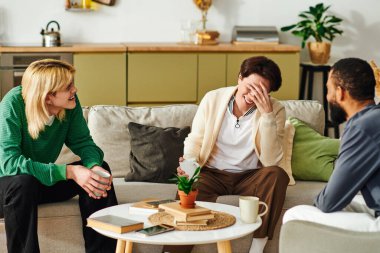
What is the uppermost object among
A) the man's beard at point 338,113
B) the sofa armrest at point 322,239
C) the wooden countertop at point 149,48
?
the wooden countertop at point 149,48

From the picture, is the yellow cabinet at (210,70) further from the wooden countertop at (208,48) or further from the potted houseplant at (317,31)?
the potted houseplant at (317,31)

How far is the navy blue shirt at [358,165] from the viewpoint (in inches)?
94.2

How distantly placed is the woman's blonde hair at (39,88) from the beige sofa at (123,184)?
0.41 meters

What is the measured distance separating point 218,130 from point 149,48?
210 centimetres

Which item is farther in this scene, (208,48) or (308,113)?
(208,48)

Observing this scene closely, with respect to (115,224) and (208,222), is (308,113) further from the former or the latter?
(115,224)

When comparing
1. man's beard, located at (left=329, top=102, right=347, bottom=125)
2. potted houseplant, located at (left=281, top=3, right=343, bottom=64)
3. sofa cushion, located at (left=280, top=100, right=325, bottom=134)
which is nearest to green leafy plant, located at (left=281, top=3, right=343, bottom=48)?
potted houseplant, located at (left=281, top=3, right=343, bottom=64)

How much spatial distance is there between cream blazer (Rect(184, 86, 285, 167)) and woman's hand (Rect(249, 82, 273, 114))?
0.09 feet

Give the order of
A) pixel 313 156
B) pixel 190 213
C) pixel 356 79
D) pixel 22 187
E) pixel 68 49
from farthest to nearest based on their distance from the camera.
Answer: pixel 68 49 < pixel 313 156 < pixel 22 187 < pixel 190 213 < pixel 356 79

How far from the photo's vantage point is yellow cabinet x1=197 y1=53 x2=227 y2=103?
5.73 m

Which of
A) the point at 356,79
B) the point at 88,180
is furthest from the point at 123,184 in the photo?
the point at 356,79

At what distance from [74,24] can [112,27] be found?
12.3 inches

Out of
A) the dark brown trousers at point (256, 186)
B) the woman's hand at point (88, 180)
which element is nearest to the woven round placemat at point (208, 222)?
the woman's hand at point (88, 180)

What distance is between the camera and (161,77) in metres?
5.71
